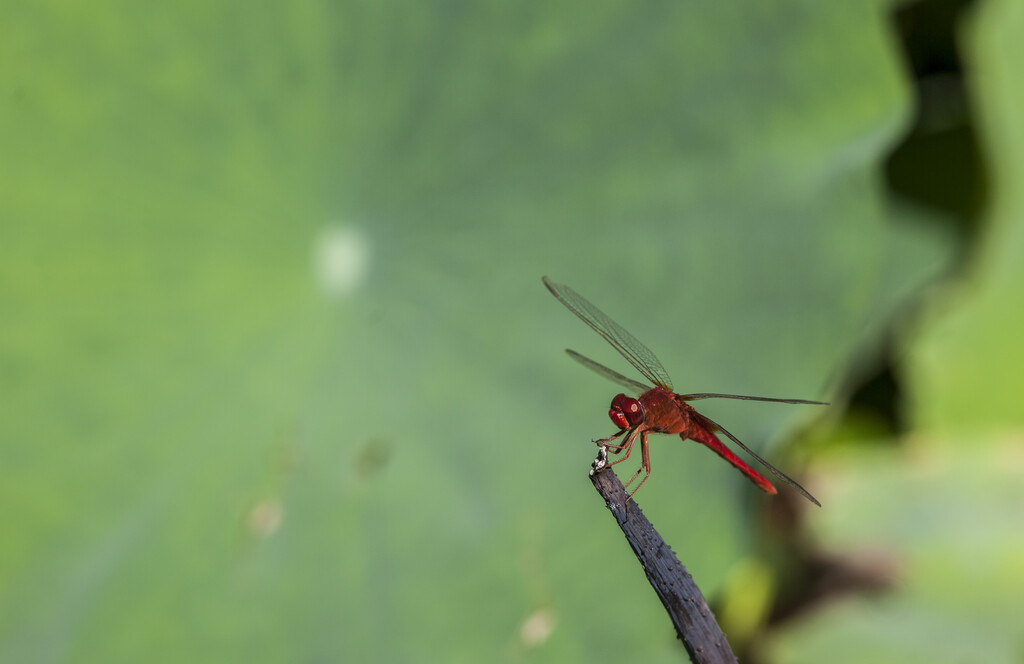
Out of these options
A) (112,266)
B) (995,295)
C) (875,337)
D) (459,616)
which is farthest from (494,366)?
(995,295)

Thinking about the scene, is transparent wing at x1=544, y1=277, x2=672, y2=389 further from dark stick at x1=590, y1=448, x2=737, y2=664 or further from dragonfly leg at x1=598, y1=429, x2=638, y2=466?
dark stick at x1=590, y1=448, x2=737, y2=664

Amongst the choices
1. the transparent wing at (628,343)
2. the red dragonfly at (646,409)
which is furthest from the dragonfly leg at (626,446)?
the transparent wing at (628,343)

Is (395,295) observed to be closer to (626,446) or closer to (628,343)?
(628,343)

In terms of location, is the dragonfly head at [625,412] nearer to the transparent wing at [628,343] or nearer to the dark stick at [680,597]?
the transparent wing at [628,343]

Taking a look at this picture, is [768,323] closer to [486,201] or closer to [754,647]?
[486,201]

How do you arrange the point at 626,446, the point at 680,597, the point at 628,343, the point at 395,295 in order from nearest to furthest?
the point at 680,597, the point at 626,446, the point at 628,343, the point at 395,295

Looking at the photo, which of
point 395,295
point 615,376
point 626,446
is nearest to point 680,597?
point 626,446

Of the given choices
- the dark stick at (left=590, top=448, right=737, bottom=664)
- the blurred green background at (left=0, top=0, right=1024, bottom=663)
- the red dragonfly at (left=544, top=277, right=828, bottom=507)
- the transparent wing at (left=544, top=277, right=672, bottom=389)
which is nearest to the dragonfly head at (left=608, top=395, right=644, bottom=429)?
the red dragonfly at (left=544, top=277, right=828, bottom=507)
